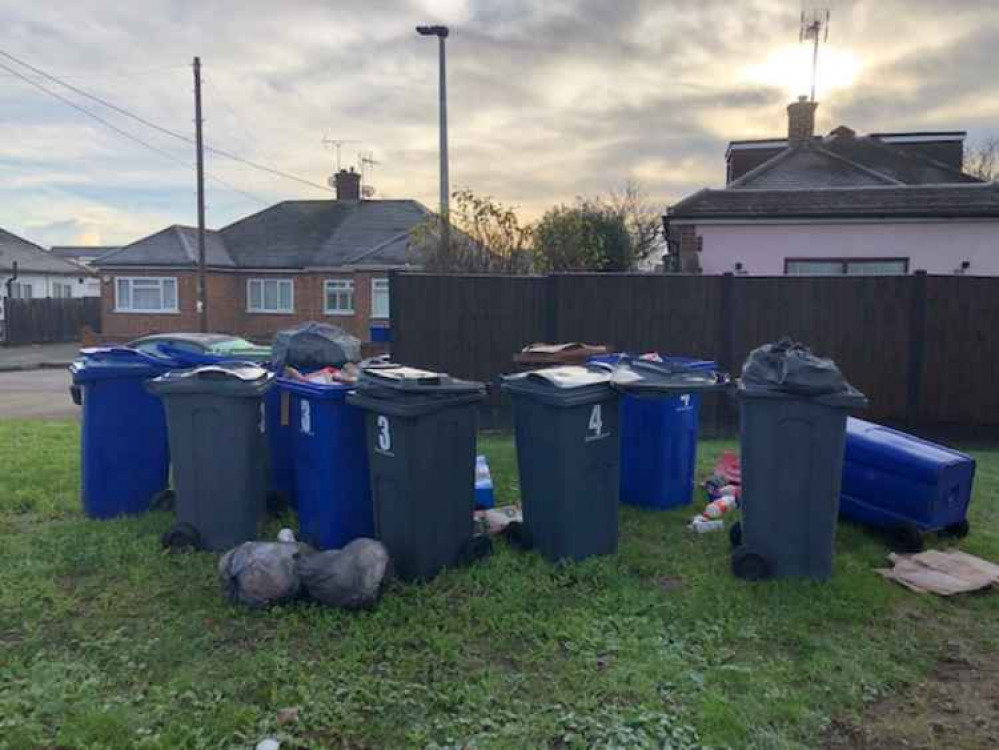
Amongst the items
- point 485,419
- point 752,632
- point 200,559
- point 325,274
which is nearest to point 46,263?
point 325,274

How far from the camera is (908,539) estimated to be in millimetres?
5172

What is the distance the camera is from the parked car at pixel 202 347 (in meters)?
6.17

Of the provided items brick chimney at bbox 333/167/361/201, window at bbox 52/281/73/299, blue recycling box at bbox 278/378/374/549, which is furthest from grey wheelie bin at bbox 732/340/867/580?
window at bbox 52/281/73/299

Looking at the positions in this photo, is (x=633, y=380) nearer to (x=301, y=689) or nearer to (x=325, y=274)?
(x=301, y=689)

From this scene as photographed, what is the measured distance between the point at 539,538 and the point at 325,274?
23.6 m

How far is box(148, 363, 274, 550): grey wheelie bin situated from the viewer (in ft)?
15.9

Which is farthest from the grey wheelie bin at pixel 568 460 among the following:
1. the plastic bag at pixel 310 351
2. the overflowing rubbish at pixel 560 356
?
the overflowing rubbish at pixel 560 356

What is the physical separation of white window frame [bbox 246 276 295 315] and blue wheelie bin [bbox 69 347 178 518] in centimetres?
2278

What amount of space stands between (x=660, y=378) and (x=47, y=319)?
Answer: 1190 inches

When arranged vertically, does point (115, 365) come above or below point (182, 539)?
above

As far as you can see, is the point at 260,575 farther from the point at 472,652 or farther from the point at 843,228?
the point at 843,228

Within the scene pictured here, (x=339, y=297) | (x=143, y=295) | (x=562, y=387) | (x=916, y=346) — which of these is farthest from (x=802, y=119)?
(x=143, y=295)

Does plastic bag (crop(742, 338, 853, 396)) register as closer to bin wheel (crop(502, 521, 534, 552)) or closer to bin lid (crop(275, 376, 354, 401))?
bin wheel (crop(502, 521, 534, 552))

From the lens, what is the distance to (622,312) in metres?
9.47
